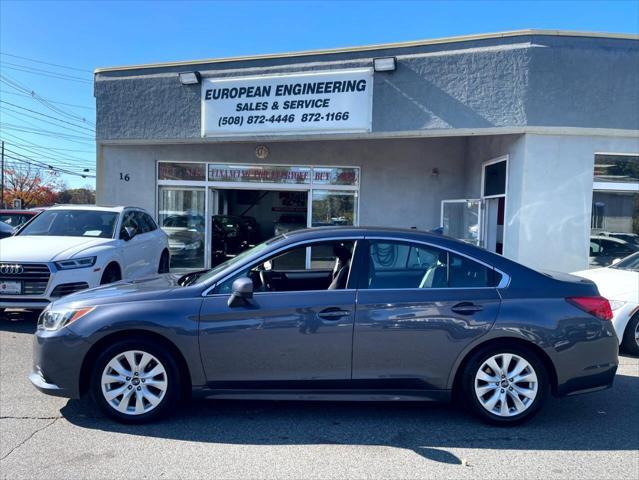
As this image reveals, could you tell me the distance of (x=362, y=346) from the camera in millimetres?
3824

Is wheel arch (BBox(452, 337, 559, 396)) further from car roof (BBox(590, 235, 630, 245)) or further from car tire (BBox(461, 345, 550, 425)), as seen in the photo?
Answer: car roof (BBox(590, 235, 630, 245))

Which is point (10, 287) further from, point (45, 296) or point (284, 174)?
point (284, 174)

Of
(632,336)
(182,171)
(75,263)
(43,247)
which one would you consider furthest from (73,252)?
(632,336)

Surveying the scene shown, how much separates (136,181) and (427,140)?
725 cm

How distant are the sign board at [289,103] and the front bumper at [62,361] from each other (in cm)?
685

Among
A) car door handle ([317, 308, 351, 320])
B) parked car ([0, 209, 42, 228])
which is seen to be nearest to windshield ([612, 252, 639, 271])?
Result: car door handle ([317, 308, 351, 320])

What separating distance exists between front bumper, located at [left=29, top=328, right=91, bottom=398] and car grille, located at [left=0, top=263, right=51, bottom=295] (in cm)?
302

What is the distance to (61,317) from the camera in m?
3.92

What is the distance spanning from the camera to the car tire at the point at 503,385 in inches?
154

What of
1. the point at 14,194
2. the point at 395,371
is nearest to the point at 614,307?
the point at 395,371

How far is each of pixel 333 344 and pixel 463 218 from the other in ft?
27.5

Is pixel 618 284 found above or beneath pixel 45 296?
above

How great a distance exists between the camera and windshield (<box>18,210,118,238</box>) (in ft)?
25.8

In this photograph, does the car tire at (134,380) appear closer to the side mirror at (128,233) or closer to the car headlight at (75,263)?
the car headlight at (75,263)
